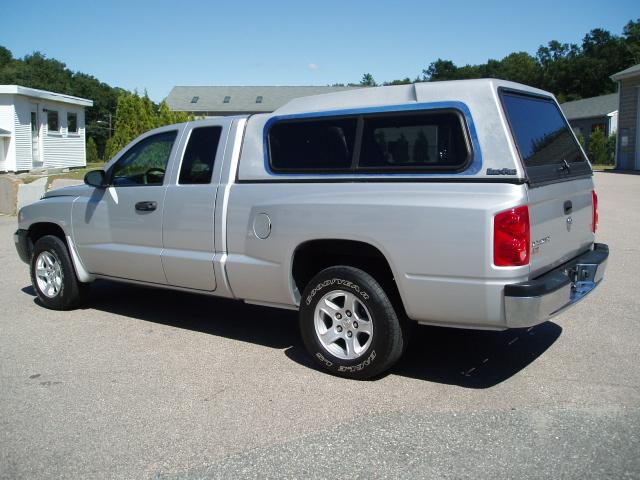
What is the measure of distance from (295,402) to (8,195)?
14730mm

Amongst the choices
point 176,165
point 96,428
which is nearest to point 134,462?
point 96,428

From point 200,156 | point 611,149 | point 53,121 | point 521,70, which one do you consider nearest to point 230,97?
point 53,121

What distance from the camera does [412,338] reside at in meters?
5.95

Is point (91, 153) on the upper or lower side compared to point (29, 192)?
upper

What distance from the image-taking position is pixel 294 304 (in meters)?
5.17

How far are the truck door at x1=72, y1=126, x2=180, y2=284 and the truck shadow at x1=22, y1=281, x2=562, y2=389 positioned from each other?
0.73 meters

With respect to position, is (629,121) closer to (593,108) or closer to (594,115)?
(594,115)

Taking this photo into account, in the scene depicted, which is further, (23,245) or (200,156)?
(23,245)

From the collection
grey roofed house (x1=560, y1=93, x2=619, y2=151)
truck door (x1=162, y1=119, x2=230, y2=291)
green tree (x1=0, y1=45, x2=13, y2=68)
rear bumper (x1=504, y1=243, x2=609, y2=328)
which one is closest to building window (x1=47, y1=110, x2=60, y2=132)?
truck door (x1=162, y1=119, x2=230, y2=291)

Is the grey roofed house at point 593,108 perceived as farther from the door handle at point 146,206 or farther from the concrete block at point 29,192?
the door handle at point 146,206

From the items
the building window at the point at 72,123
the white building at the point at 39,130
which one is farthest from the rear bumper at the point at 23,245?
the building window at the point at 72,123

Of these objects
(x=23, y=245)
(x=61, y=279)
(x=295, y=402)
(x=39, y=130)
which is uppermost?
(x=39, y=130)

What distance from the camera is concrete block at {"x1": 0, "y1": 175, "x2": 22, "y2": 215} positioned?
16578 mm

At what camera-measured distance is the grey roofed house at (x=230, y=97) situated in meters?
53.1
